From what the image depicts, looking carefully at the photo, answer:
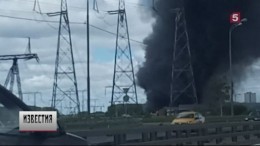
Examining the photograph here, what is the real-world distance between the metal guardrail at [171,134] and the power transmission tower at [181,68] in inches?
2012

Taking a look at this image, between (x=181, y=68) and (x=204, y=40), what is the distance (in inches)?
211

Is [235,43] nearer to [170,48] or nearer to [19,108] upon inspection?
[170,48]

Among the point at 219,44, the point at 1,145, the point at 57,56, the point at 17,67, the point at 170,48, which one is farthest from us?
the point at 170,48

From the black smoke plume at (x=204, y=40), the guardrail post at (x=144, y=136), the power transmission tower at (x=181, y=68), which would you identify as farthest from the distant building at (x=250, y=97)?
the guardrail post at (x=144, y=136)

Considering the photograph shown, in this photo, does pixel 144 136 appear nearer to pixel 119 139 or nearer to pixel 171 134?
pixel 119 139

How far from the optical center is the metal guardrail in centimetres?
1495

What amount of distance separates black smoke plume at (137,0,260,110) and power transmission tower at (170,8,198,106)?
97.7 inches

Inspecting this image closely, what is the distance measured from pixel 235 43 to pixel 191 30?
6663mm

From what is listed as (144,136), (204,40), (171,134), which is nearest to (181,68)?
(204,40)

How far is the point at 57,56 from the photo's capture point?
58.8 meters

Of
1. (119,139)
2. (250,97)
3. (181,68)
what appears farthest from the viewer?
(250,97)

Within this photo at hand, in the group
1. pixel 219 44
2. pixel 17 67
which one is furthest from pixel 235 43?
pixel 17 67

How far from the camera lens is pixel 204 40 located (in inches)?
3327

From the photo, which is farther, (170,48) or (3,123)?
(170,48)
